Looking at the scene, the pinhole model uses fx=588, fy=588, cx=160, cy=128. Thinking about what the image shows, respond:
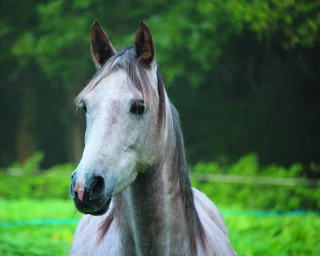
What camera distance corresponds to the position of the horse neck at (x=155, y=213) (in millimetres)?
3414

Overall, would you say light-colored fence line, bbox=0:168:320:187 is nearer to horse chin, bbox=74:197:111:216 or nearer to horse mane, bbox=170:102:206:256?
horse mane, bbox=170:102:206:256

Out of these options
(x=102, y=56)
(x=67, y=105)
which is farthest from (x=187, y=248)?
(x=67, y=105)

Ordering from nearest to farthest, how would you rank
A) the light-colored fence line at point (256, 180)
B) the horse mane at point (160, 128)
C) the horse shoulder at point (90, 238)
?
the horse mane at point (160, 128)
the horse shoulder at point (90, 238)
the light-colored fence line at point (256, 180)

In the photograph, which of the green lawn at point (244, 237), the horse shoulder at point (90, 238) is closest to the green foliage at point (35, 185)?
the green lawn at point (244, 237)

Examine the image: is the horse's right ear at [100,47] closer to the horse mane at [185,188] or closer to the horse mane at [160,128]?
the horse mane at [160,128]

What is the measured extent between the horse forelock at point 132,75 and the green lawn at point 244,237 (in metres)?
3.89

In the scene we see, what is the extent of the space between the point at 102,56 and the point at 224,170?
1477 centimetres

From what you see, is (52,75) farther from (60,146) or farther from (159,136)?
(159,136)

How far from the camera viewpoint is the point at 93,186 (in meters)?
2.93

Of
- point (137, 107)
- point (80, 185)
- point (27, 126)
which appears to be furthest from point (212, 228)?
point (27, 126)

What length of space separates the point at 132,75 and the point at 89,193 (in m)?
0.79

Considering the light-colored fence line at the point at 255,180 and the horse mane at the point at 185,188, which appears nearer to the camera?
the horse mane at the point at 185,188

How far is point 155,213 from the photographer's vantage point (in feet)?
11.2

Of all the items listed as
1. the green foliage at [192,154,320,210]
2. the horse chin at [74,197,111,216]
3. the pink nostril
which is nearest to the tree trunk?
the green foliage at [192,154,320,210]
